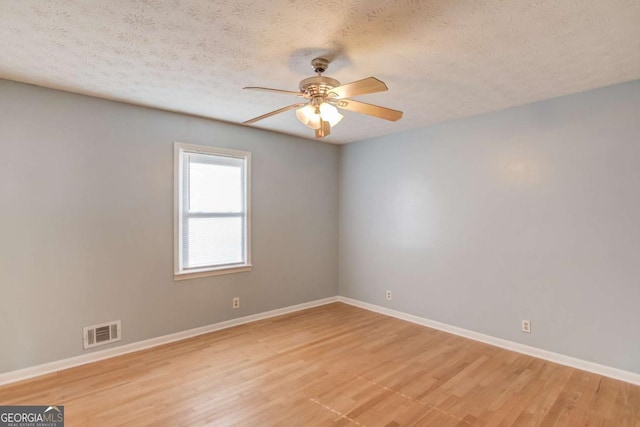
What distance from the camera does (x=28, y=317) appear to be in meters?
2.79

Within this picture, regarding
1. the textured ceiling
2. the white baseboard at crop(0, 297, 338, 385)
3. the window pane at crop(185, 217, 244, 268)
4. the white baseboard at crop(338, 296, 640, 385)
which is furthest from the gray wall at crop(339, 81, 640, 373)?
the window pane at crop(185, 217, 244, 268)

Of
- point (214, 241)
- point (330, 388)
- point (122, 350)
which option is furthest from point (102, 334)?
point (330, 388)

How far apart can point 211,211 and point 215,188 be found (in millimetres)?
→ 282

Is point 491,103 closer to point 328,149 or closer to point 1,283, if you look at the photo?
point 328,149

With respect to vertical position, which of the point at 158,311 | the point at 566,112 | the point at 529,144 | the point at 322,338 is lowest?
the point at 322,338

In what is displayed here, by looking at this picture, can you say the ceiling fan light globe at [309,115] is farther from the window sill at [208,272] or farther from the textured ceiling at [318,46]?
the window sill at [208,272]

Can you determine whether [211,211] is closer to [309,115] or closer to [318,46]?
[309,115]

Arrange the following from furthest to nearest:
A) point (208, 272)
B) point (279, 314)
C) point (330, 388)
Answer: point (279, 314), point (208, 272), point (330, 388)

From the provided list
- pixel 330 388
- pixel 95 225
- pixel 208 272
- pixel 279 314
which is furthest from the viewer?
Answer: pixel 279 314

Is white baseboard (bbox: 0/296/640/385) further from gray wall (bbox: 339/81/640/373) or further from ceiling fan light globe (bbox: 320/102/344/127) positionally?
ceiling fan light globe (bbox: 320/102/344/127)

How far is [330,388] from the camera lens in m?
2.62

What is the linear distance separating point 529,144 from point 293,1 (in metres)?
2.77

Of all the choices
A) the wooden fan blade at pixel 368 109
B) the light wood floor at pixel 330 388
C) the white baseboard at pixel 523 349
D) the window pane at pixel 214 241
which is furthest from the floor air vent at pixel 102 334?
the white baseboard at pixel 523 349

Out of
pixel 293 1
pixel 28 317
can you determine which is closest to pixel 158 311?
pixel 28 317
